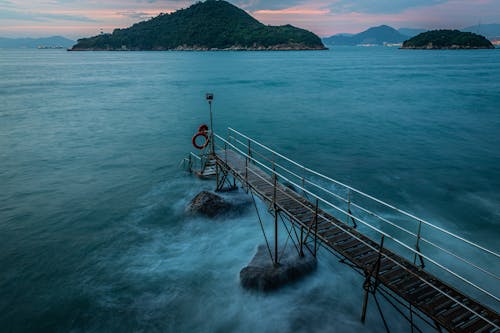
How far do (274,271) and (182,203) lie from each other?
9001 mm

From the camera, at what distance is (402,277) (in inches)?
356

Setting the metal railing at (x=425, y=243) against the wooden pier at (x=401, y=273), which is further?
the metal railing at (x=425, y=243)

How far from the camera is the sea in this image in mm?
11391

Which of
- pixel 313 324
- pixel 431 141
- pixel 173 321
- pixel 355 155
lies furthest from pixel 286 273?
pixel 431 141

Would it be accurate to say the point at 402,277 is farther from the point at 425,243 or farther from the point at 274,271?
the point at 425,243

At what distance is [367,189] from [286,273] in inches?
443

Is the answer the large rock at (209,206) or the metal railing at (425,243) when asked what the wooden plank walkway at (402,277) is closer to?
the metal railing at (425,243)

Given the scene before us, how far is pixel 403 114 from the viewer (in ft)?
135

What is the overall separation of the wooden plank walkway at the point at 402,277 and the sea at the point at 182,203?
7.47 ft

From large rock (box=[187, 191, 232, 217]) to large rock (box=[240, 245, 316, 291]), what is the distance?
15.5ft

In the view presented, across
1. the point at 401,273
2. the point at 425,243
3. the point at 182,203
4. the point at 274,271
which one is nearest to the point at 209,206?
the point at 182,203

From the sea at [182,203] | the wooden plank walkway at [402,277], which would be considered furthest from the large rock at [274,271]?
the wooden plank walkway at [402,277]

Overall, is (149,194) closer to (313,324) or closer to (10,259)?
(10,259)

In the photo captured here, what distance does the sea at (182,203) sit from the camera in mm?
11391
